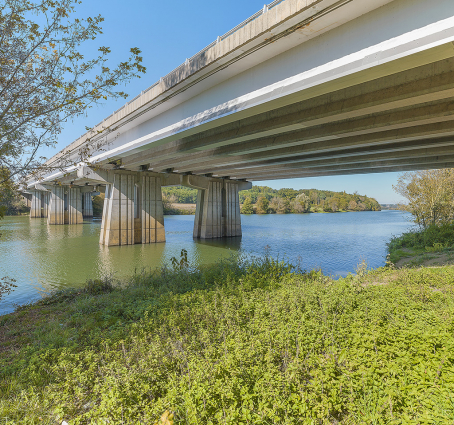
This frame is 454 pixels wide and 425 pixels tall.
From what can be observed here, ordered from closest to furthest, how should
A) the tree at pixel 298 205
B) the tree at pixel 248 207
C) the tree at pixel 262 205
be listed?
1. the tree at pixel 248 207
2. the tree at pixel 262 205
3. the tree at pixel 298 205

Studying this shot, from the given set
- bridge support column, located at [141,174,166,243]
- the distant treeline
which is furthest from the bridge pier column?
the distant treeline

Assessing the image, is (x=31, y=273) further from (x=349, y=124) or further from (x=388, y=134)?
(x=388, y=134)

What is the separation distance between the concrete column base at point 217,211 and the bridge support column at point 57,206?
32225 millimetres

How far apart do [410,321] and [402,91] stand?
6250 millimetres

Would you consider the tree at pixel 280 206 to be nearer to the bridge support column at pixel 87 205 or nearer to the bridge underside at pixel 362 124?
the bridge support column at pixel 87 205

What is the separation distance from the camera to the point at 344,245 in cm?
2391

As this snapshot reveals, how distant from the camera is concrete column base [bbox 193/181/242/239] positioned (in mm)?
30734

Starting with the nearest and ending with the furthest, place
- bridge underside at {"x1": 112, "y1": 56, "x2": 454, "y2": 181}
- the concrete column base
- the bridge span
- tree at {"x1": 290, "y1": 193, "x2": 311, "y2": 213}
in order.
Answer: the bridge span, bridge underside at {"x1": 112, "y1": 56, "x2": 454, "y2": 181}, the concrete column base, tree at {"x1": 290, "y1": 193, "x2": 311, "y2": 213}

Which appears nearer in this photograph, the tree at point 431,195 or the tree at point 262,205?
the tree at point 431,195

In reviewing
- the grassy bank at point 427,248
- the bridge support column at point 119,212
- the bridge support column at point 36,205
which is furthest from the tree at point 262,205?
the grassy bank at point 427,248

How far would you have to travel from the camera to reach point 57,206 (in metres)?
50.3

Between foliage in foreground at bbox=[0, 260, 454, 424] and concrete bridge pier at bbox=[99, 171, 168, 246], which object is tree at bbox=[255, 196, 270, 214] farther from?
foliage in foreground at bbox=[0, 260, 454, 424]

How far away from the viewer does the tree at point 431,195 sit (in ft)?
72.1

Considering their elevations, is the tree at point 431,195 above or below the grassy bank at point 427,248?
above
